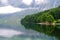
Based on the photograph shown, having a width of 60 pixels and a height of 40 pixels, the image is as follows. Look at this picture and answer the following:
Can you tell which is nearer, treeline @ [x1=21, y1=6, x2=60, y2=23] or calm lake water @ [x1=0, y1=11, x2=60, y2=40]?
calm lake water @ [x1=0, y1=11, x2=60, y2=40]

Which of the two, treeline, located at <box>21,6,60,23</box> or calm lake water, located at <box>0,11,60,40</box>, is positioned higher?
treeline, located at <box>21,6,60,23</box>

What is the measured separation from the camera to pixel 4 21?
32.2 m

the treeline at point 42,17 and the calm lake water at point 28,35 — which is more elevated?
the treeline at point 42,17

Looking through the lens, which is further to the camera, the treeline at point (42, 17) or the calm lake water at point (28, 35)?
the treeline at point (42, 17)

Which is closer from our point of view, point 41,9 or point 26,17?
point 26,17

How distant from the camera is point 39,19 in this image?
1177 inches

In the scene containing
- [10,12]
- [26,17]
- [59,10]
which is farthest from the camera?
[59,10]

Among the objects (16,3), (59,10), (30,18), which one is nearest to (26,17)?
(30,18)

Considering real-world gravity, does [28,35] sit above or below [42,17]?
below

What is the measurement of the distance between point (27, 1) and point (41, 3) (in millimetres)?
2429

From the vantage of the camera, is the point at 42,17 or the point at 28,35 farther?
the point at 42,17

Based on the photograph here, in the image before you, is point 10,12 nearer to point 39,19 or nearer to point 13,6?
point 13,6

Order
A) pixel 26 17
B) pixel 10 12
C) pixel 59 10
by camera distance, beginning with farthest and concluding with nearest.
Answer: pixel 59 10, pixel 10 12, pixel 26 17

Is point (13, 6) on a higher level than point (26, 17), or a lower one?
higher
